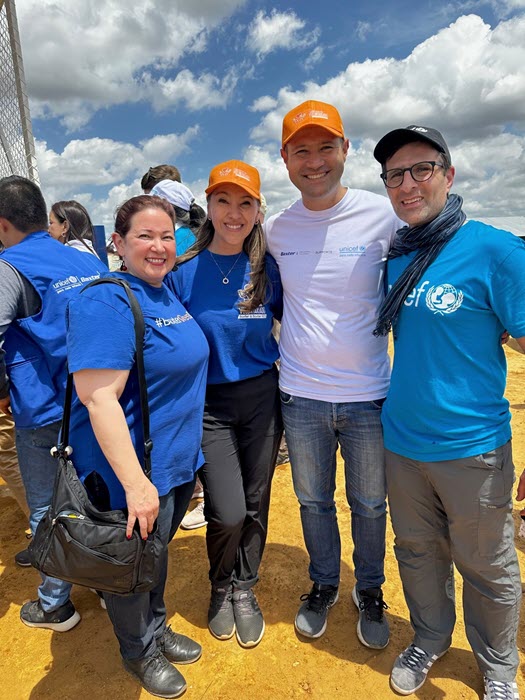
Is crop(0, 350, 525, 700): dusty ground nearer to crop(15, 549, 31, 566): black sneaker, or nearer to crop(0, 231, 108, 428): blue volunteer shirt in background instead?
crop(15, 549, 31, 566): black sneaker

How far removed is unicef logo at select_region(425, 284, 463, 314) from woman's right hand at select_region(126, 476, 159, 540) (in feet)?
4.65

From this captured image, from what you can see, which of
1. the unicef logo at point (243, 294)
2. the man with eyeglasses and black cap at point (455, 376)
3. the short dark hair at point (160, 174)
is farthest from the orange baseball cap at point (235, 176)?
the short dark hair at point (160, 174)

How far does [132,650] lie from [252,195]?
92.8 inches

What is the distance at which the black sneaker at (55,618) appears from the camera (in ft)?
9.23

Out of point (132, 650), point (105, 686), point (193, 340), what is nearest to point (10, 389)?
point (193, 340)

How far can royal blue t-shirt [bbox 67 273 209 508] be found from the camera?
1727 millimetres

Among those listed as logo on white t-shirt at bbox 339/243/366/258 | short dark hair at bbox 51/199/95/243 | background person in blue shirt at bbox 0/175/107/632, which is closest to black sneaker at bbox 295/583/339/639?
background person in blue shirt at bbox 0/175/107/632

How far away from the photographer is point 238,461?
2.55 metres

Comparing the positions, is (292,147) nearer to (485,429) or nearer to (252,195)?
(252,195)

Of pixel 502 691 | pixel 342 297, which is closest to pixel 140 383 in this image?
pixel 342 297

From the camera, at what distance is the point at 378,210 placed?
2.37 meters

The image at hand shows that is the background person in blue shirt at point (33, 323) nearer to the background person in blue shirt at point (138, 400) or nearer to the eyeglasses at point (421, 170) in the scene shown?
the background person in blue shirt at point (138, 400)

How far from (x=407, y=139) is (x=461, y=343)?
93cm

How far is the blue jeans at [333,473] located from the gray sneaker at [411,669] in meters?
0.38
